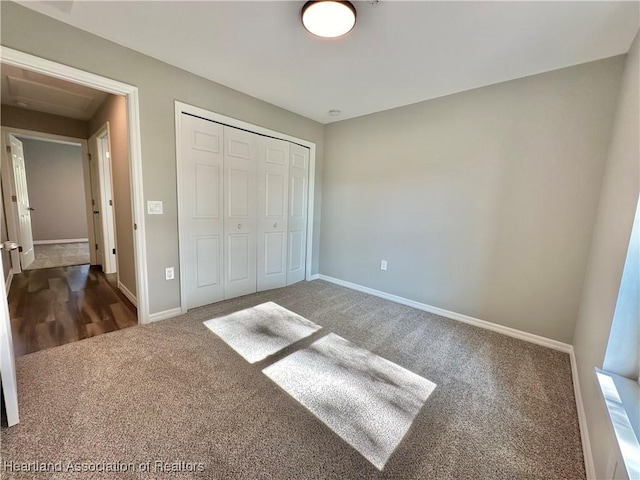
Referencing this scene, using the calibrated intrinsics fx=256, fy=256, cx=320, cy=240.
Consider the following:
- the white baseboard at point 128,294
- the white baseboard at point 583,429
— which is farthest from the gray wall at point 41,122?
the white baseboard at point 583,429

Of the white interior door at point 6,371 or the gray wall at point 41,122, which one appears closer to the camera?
the white interior door at point 6,371

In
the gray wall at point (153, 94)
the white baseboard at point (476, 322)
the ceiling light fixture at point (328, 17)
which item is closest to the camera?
the ceiling light fixture at point (328, 17)

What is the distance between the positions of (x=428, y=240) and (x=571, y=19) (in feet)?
6.40

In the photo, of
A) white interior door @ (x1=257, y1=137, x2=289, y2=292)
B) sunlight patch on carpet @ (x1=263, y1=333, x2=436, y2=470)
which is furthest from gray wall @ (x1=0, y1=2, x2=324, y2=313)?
sunlight patch on carpet @ (x1=263, y1=333, x2=436, y2=470)

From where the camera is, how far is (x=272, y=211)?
11.3 feet

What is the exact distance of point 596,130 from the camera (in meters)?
2.01

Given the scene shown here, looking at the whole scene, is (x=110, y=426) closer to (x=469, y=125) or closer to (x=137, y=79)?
(x=137, y=79)

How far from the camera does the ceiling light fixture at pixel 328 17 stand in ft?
4.82

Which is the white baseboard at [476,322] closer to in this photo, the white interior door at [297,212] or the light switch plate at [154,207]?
the white interior door at [297,212]

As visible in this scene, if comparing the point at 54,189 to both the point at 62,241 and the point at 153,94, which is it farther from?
the point at 153,94

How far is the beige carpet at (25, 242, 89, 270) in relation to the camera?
14.2ft

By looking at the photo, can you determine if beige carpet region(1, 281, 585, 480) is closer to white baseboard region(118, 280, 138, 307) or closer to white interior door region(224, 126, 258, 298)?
white baseboard region(118, 280, 138, 307)

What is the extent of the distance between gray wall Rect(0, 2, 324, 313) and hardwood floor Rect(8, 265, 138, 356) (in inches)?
22.5

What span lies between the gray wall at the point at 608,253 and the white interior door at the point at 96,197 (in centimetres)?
536
